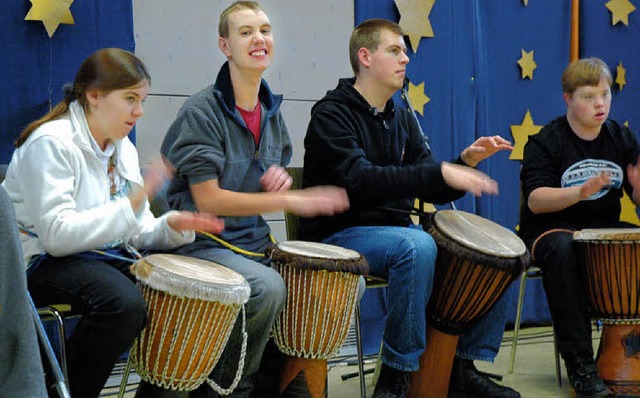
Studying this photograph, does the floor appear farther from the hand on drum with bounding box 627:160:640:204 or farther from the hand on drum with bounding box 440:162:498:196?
the hand on drum with bounding box 440:162:498:196

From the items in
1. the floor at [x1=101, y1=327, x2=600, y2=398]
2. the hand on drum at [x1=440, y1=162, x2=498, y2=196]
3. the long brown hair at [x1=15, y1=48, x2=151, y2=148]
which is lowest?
the floor at [x1=101, y1=327, x2=600, y2=398]

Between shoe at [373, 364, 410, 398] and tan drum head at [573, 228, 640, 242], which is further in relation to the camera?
tan drum head at [573, 228, 640, 242]

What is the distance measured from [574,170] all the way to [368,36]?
3.43ft

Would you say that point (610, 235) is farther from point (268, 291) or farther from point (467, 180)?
point (268, 291)

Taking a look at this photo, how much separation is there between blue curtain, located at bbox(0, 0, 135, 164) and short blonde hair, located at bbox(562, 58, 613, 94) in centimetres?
192

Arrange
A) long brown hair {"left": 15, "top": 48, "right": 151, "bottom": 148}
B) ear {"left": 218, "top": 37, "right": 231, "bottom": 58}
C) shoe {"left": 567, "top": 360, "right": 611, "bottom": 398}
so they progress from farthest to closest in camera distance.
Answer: shoe {"left": 567, "top": 360, "right": 611, "bottom": 398}
ear {"left": 218, "top": 37, "right": 231, "bottom": 58}
long brown hair {"left": 15, "top": 48, "right": 151, "bottom": 148}

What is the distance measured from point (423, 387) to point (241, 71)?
1.33 meters

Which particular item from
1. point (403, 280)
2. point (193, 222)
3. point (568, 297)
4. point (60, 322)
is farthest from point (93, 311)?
point (568, 297)

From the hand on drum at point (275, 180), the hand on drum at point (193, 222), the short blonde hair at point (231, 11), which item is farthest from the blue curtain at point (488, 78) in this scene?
the hand on drum at point (193, 222)

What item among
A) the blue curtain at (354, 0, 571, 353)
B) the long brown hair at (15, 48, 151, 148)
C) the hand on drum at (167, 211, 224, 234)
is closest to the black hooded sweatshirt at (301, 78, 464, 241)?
the hand on drum at (167, 211, 224, 234)

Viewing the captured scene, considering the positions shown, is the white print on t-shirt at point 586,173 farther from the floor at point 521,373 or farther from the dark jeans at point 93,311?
the dark jeans at point 93,311

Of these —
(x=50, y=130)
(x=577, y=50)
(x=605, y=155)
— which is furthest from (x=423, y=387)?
(x=577, y=50)

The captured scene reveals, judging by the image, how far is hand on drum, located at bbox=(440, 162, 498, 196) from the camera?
268cm

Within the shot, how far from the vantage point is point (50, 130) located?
93.2 inches
